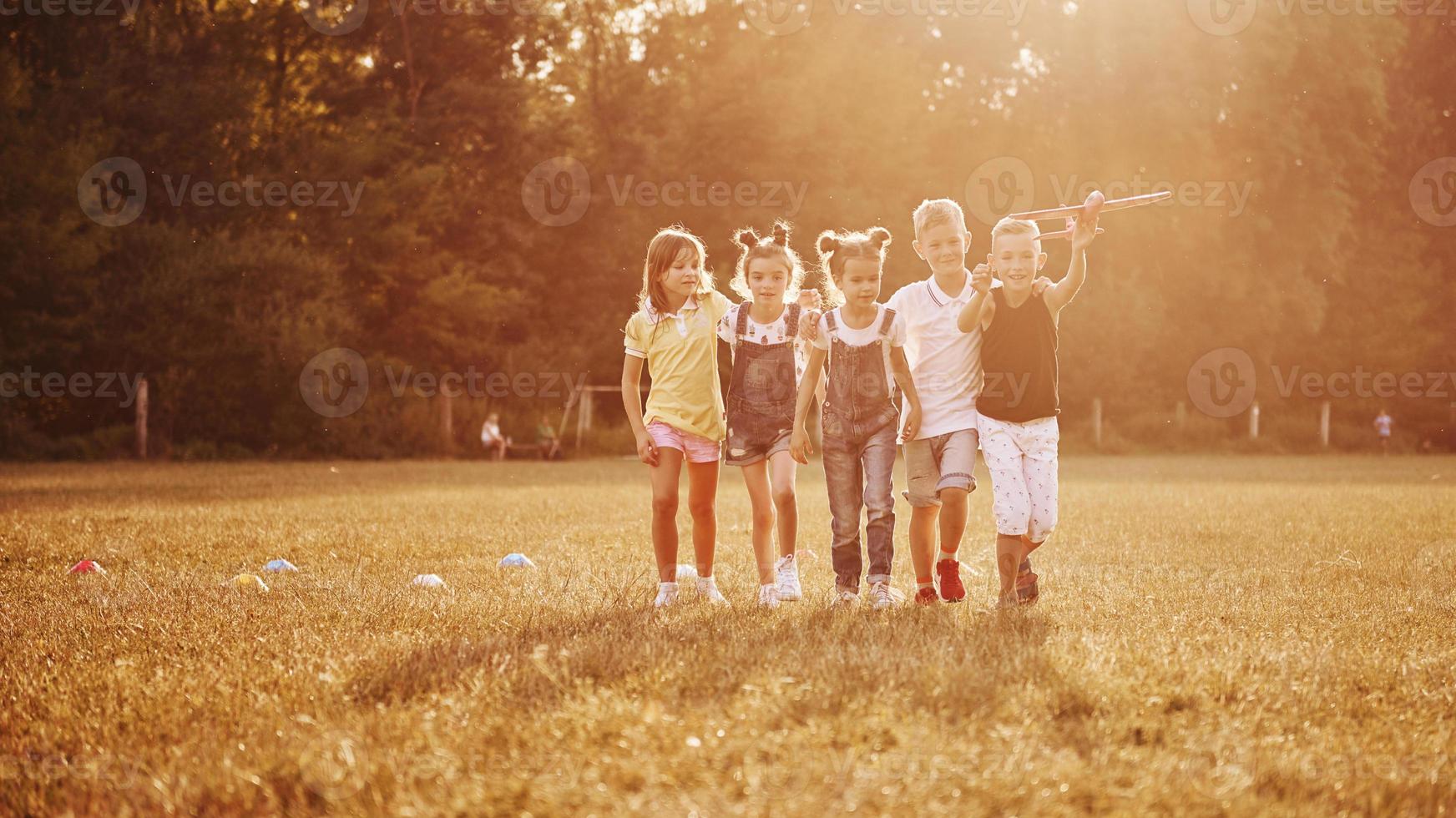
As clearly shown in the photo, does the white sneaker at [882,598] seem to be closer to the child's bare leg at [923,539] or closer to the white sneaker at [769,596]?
the child's bare leg at [923,539]

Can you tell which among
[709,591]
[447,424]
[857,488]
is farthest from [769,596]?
[447,424]

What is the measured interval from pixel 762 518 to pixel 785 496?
166 millimetres

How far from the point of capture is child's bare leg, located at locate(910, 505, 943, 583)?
5.92m

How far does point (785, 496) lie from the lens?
20.3 ft

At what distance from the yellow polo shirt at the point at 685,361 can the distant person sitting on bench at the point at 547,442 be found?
2129 cm

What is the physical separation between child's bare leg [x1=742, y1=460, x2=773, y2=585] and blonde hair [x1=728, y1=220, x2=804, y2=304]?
0.86 m

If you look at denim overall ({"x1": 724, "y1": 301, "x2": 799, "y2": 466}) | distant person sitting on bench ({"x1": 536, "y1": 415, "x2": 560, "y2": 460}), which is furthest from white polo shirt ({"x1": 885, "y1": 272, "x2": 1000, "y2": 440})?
distant person sitting on bench ({"x1": 536, "y1": 415, "x2": 560, "y2": 460})

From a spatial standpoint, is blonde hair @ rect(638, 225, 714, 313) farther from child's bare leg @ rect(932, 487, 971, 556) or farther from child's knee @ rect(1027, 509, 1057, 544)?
child's knee @ rect(1027, 509, 1057, 544)

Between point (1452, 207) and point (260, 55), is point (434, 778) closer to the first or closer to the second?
point (260, 55)

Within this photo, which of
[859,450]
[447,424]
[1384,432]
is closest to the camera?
[859,450]

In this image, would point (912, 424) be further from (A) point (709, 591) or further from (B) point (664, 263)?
(B) point (664, 263)

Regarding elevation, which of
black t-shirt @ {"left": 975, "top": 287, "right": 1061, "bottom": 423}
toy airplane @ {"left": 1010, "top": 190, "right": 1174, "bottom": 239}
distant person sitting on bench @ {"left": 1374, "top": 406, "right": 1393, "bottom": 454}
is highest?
toy airplane @ {"left": 1010, "top": 190, "right": 1174, "bottom": 239}

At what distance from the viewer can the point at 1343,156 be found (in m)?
Result: 38.4

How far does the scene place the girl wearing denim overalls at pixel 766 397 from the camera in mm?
6184
